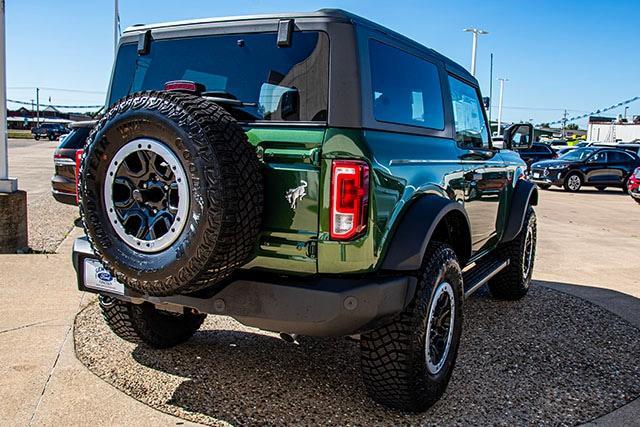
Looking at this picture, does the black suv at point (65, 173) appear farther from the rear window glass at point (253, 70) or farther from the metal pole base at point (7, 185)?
the rear window glass at point (253, 70)

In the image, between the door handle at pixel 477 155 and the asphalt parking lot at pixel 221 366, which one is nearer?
the asphalt parking lot at pixel 221 366

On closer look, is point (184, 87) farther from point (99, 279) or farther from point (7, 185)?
point (7, 185)

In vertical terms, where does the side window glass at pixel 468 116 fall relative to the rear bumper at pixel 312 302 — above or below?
above

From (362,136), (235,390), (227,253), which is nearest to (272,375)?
(235,390)

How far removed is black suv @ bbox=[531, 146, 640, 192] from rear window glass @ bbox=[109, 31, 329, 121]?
18.3 m

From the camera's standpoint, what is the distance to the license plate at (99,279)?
301cm

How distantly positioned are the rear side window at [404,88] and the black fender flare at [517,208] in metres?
1.71

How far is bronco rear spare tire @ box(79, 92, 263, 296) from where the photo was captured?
247cm

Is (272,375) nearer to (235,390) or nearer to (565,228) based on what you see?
(235,390)

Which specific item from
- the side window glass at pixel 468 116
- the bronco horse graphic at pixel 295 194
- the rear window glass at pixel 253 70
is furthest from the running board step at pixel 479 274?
the rear window glass at pixel 253 70

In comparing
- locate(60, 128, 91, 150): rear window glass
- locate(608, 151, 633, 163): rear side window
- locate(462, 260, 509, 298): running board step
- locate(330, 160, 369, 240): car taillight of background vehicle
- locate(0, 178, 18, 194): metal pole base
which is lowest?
locate(462, 260, 509, 298): running board step

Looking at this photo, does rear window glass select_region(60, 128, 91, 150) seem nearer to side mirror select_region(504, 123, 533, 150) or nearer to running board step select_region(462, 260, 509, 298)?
side mirror select_region(504, 123, 533, 150)

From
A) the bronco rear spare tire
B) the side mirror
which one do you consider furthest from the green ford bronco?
the side mirror

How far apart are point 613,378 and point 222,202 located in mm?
2828
